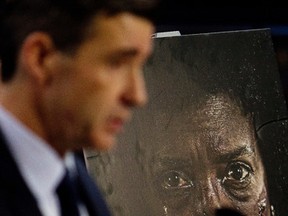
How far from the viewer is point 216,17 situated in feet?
8.86

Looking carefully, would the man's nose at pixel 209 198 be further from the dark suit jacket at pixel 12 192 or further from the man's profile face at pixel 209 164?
the dark suit jacket at pixel 12 192

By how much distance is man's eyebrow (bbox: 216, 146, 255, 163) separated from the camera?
1.47 meters

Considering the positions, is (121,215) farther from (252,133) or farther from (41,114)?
(41,114)

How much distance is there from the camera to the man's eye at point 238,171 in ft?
4.84

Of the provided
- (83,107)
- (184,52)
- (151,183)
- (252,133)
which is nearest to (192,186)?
(151,183)

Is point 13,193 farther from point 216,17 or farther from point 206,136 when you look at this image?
point 216,17

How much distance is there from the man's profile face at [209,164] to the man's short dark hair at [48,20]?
906mm

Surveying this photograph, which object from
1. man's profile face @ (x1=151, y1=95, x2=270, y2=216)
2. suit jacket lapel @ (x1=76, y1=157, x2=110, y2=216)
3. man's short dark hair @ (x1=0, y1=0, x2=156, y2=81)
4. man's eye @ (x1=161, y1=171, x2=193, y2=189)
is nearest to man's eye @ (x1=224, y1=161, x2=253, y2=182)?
man's profile face @ (x1=151, y1=95, x2=270, y2=216)

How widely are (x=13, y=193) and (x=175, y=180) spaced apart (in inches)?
37.4

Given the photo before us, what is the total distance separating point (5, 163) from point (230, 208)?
3.39 feet

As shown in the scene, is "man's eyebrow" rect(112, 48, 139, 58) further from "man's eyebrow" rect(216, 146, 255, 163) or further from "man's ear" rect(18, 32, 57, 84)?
"man's eyebrow" rect(216, 146, 255, 163)

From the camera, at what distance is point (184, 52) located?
1455mm

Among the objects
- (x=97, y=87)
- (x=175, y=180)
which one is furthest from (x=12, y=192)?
(x=175, y=180)

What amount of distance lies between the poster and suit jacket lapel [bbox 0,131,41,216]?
2.72 feet
